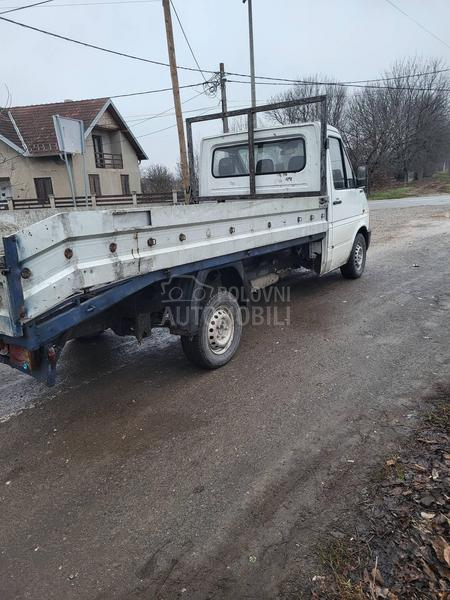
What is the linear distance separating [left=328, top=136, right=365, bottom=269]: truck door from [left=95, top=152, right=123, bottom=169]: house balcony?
2586 cm

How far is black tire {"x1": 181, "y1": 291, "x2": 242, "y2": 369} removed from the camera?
438cm

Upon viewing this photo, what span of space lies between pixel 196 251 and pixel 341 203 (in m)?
3.82

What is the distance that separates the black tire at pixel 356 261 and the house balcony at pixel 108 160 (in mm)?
25585

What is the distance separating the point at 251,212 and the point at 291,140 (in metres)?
2.45

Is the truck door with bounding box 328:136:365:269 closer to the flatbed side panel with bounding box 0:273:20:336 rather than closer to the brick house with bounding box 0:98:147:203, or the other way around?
the flatbed side panel with bounding box 0:273:20:336

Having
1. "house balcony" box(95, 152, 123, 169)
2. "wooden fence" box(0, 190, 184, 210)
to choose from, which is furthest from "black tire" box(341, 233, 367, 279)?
"house balcony" box(95, 152, 123, 169)

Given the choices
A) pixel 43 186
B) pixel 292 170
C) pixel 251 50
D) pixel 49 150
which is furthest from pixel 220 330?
pixel 43 186

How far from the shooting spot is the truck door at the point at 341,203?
21.9 ft

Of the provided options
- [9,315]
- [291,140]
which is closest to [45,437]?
[9,315]

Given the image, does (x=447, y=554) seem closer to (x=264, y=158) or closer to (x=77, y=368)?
(x=77, y=368)

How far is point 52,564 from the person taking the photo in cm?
239

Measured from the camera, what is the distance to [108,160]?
102ft

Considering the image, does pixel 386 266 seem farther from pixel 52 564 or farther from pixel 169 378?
pixel 52 564

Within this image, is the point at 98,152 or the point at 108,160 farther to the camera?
the point at 108,160
